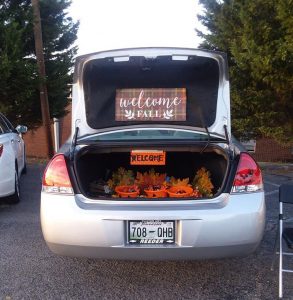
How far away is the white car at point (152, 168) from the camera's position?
10.9 ft

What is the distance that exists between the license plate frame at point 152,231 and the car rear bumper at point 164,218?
33 mm

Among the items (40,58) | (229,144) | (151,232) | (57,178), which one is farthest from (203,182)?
(40,58)

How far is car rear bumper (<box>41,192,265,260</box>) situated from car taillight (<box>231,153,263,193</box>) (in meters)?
0.07

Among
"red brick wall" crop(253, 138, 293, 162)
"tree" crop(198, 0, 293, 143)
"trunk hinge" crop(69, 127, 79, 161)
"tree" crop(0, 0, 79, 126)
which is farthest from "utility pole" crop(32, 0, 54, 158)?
"red brick wall" crop(253, 138, 293, 162)

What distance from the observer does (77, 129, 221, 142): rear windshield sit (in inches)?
160

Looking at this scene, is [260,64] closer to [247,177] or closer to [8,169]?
[8,169]

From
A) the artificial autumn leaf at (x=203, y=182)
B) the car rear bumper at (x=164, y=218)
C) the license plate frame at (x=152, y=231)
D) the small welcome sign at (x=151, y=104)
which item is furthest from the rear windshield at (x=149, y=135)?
the license plate frame at (x=152, y=231)

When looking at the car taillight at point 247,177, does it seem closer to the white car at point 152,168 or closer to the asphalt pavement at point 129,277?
the white car at point 152,168

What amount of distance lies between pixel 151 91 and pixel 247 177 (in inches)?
58.4

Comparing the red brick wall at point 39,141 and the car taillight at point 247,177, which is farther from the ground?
the car taillight at point 247,177

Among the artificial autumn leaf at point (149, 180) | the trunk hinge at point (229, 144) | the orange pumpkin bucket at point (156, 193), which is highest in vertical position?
the trunk hinge at point (229, 144)

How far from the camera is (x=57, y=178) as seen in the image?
11.7ft

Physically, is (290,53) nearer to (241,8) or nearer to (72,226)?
(241,8)

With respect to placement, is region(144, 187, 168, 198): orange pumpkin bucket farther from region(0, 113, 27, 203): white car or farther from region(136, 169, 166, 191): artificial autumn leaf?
region(0, 113, 27, 203): white car
